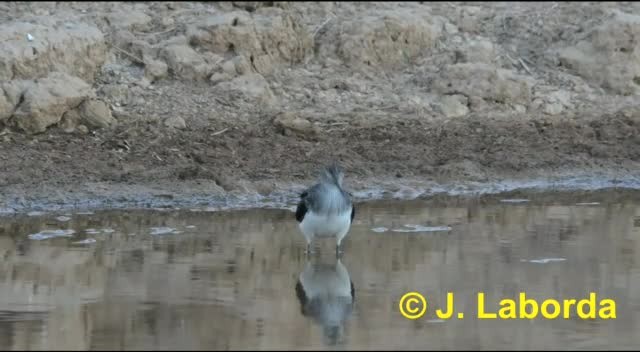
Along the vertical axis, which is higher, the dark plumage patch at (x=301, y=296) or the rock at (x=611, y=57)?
the rock at (x=611, y=57)

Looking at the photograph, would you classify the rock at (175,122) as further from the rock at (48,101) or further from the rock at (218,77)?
→ the rock at (218,77)

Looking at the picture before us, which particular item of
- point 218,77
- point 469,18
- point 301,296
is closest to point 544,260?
point 301,296

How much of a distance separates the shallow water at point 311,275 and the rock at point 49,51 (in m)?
2.24

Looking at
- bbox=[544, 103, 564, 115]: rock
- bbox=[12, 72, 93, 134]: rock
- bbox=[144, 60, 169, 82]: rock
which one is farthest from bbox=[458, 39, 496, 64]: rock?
bbox=[12, 72, 93, 134]: rock

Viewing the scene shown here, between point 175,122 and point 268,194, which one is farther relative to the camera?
point 175,122

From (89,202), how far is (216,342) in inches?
188

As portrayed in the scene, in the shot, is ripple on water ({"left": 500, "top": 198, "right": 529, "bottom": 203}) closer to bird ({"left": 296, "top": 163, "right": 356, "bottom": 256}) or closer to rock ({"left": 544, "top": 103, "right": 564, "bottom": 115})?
rock ({"left": 544, "top": 103, "right": 564, "bottom": 115})

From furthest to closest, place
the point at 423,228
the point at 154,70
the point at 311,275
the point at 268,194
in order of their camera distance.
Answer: the point at 154,70
the point at 268,194
the point at 423,228
the point at 311,275

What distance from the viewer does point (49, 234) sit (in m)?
11.0

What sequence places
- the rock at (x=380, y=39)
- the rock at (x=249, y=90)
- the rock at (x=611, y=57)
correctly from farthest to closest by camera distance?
the rock at (x=611, y=57), the rock at (x=380, y=39), the rock at (x=249, y=90)

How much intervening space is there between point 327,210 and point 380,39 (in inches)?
222

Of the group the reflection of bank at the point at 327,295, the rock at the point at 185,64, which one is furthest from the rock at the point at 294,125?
the reflection of bank at the point at 327,295

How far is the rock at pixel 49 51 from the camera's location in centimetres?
1359

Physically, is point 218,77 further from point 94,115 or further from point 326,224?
point 326,224
